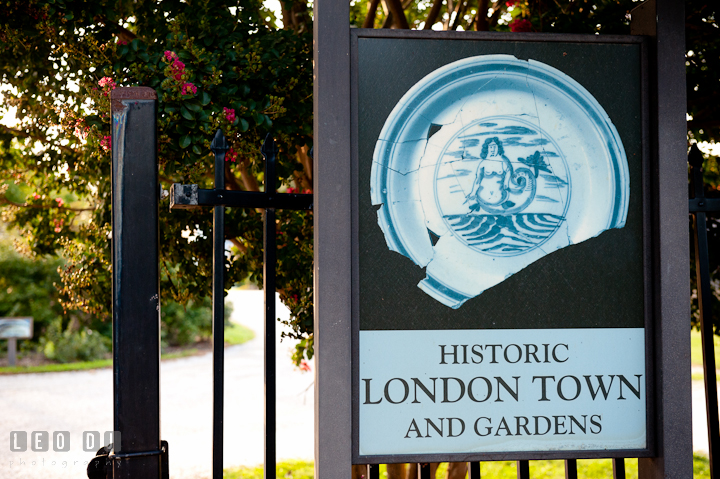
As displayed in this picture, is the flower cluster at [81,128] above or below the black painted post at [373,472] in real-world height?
above

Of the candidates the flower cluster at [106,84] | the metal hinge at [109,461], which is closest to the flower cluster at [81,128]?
the flower cluster at [106,84]

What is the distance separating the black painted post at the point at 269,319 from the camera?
6.04ft

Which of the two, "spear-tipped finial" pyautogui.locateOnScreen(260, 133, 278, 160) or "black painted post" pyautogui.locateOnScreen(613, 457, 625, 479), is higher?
"spear-tipped finial" pyautogui.locateOnScreen(260, 133, 278, 160)

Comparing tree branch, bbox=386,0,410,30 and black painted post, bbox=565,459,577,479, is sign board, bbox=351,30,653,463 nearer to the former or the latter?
black painted post, bbox=565,459,577,479

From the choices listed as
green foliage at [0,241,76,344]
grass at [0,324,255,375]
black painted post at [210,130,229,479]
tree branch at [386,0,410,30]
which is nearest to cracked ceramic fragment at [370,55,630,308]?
black painted post at [210,130,229,479]

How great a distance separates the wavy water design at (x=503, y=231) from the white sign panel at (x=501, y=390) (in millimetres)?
250

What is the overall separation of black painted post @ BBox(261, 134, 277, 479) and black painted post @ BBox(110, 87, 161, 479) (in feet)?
1.14

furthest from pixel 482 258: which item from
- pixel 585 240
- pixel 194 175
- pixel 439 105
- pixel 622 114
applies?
pixel 194 175

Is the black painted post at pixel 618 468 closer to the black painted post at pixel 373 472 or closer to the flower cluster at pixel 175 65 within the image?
the black painted post at pixel 373 472

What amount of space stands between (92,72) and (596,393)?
9.59 feet

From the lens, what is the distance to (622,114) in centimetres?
177

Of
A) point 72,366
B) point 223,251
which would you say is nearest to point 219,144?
point 223,251

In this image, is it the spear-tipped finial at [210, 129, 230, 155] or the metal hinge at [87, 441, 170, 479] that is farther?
the spear-tipped finial at [210, 129, 230, 155]

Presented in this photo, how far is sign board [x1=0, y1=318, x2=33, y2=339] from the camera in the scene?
12289 mm
